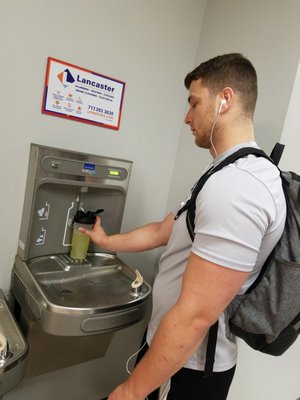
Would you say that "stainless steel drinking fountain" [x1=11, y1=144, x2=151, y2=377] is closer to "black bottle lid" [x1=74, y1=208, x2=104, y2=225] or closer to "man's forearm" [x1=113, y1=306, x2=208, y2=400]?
"black bottle lid" [x1=74, y1=208, x2=104, y2=225]

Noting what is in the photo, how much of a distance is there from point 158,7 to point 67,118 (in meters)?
0.68

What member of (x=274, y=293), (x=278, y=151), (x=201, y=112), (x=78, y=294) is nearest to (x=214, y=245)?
(x=274, y=293)

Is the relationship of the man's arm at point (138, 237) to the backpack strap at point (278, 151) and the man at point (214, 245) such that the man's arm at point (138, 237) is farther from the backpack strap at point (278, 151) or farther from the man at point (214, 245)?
the backpack strap at point (278, 151)

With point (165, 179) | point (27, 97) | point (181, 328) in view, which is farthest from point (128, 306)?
point (27, 97)

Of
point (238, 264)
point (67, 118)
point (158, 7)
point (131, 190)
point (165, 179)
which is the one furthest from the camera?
point (165, 179)

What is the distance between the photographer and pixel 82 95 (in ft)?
4.05

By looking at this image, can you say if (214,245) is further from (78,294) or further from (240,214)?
(78,294)

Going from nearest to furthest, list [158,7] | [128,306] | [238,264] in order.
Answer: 1. [238,264]
2. [128,306]
3. [158,7]

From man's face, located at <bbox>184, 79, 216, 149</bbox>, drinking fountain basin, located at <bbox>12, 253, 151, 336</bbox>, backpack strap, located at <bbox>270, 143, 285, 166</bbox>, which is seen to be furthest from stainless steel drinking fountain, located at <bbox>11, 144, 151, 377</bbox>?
backpack strap, located at <bbox>270, 143, 285, 166</bbox>

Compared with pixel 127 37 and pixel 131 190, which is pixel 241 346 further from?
pixel 127 37

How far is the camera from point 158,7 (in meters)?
1.36

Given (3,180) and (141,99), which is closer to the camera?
(3,180)

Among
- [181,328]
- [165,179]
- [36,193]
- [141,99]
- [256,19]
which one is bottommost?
[181,328]

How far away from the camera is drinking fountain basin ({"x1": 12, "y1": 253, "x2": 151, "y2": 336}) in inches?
38.3
